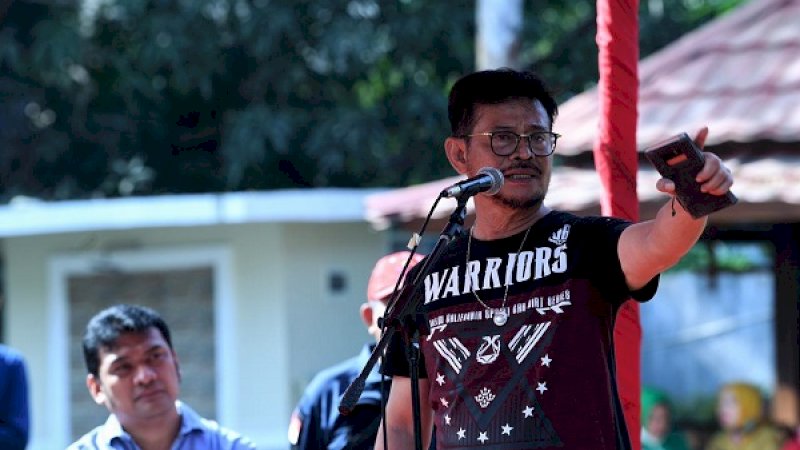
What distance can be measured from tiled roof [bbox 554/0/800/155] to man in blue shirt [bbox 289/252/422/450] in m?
3.21

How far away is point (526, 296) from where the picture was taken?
133 inches

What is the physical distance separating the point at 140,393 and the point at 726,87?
4.59 m

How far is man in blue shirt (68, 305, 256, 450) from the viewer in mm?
5016

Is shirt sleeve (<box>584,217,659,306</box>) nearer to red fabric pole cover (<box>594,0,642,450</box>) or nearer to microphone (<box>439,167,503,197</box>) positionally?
microphone (<box>439,167,503,197</box>)

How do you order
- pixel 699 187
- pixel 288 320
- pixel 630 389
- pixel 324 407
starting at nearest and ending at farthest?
1. pixel 699 187
2. pixel 630 389
3. pixel 324 407
4. pixel 288 320

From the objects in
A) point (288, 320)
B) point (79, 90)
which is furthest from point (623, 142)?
point (79, 90)

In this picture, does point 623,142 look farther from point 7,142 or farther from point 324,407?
point 7,142

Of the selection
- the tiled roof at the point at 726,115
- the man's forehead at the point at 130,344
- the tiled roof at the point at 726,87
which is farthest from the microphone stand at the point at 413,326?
the tiled roof at the point at 726,87

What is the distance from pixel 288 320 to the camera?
12.7 meters

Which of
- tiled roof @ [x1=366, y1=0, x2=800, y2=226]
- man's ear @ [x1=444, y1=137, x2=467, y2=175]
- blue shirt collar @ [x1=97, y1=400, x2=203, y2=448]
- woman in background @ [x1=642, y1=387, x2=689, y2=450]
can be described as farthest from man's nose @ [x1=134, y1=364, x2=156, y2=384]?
woman in background @ [x1=642, y1=387, x2=689, y2=450]

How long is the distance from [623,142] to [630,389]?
65cm

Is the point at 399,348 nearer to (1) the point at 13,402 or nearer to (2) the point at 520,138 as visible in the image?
(2) the point at 520,138

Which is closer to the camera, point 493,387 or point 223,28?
point 493,387

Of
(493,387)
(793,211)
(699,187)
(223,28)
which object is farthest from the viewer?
(223,28)
